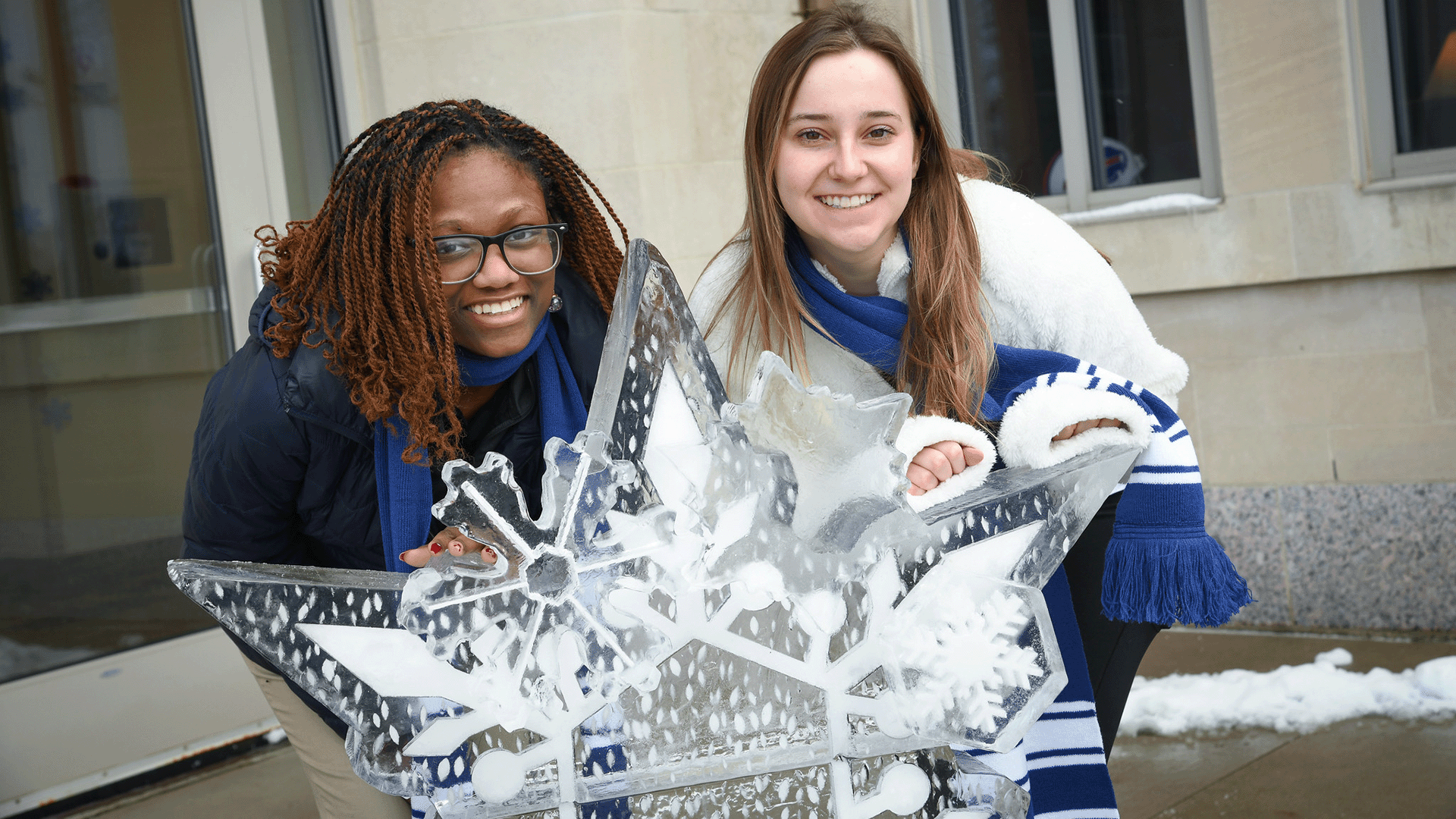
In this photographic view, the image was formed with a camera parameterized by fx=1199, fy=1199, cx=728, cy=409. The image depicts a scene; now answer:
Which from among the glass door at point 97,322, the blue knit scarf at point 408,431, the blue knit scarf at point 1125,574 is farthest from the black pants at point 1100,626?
the glass door at point 97,322

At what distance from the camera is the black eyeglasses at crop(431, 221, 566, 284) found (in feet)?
5.17

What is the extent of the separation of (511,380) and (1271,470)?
313 centimetres

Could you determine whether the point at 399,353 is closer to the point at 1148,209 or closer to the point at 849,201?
the point at 849,201

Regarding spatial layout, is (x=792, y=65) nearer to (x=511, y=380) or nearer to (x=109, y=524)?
(x=511, y=380)

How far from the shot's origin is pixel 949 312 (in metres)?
1.83

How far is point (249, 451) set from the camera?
169 cm

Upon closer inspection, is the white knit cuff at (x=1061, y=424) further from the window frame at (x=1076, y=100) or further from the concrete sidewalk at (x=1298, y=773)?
the window frame at (x=1076, y=100)

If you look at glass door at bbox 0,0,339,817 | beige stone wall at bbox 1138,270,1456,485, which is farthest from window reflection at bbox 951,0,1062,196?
glass door at bbox 0,0,339,817

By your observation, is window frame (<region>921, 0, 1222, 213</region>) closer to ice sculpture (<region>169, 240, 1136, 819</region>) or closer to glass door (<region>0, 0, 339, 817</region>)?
glass door (<region>0, 0, 339, 817</region>)

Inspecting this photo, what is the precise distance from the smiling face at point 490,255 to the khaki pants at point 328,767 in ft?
2.21

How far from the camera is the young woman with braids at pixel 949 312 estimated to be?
5.30 feet

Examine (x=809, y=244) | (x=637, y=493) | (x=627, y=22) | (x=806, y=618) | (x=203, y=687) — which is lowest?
(x=203, y=687)

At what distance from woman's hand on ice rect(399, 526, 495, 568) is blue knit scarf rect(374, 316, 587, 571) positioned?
0.31m

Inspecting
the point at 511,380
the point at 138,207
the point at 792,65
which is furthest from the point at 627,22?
the point at 511,380
